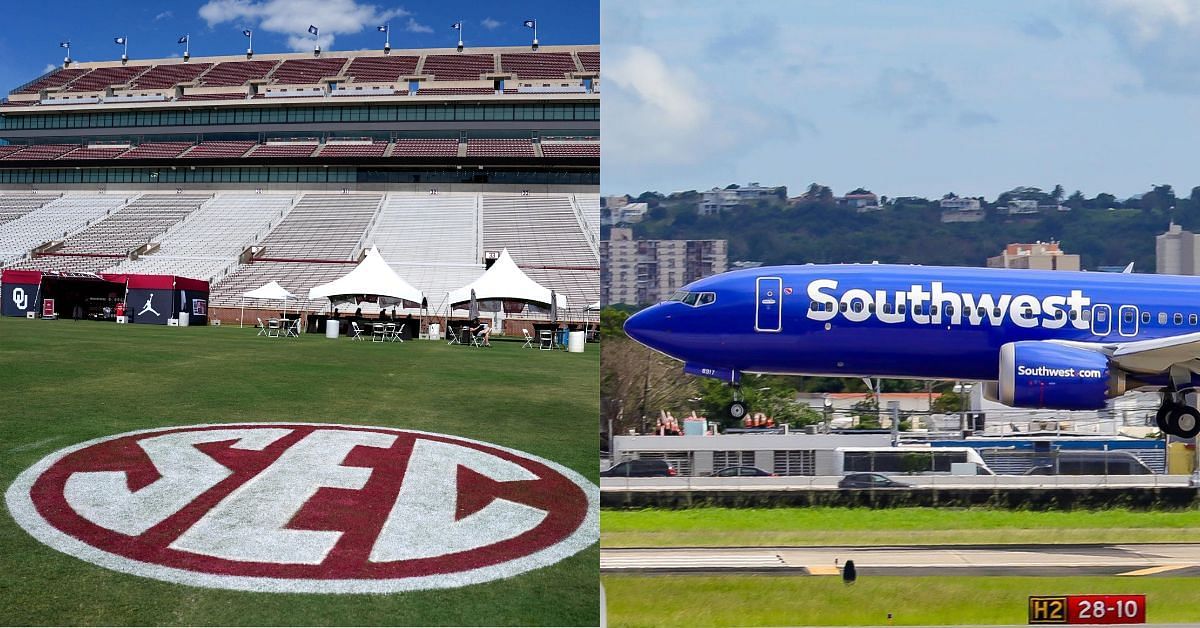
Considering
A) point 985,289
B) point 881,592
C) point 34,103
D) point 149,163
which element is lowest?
point 881,592

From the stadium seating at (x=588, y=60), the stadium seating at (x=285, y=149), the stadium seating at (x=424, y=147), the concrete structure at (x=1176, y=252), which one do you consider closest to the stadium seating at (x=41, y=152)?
the stadium seating at (x=285, y=149)

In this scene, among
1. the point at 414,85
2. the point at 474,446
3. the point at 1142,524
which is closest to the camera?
the point at 1142,524

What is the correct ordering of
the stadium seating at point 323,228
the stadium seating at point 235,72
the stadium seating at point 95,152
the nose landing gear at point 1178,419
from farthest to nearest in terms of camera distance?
the stadium seating at point 235,72
the stadium seating at point 95,152
the stadium seating at point 323,228
the nose landing gear at point 1178,419

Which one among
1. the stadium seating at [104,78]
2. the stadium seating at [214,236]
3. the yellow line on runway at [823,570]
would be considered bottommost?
the yellow line on runway at [823,570]

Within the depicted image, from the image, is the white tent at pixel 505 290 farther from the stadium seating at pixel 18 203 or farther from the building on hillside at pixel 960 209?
the stadium seating at pixel 18 203

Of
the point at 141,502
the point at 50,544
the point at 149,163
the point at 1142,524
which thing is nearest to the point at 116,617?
the point at 50,544

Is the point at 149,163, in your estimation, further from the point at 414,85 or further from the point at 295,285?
the point at 295,285

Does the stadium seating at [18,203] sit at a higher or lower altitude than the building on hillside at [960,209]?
higher
